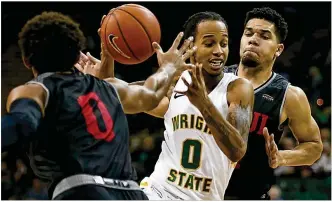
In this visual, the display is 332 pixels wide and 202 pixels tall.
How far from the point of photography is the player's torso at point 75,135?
134 inches

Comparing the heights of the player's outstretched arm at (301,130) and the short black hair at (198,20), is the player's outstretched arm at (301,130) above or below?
below

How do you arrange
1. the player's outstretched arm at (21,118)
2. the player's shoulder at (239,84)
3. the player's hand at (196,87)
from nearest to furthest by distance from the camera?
the player's outstretched arm at (21,118) → the player's hand at (196,87) → the player's shoulder at (239,84)

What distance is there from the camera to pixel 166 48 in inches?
504

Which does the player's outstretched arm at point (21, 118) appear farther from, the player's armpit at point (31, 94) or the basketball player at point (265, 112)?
the basketball player at point (265, 112)

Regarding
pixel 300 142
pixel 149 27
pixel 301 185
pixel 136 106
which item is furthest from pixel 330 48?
pixel 136 106

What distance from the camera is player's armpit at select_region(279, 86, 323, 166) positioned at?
572 centimetres

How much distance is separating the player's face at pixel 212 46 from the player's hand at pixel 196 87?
52cm

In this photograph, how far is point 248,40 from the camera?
18.5ft

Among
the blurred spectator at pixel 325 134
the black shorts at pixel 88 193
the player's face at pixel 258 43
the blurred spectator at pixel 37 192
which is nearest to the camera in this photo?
the black shorts at pixel 88 193

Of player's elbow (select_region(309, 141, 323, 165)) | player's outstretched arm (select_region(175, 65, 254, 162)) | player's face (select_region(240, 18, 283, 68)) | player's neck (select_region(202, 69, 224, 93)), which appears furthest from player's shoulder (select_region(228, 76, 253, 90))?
player's elbow (select_region(309, 141, 323, 165))

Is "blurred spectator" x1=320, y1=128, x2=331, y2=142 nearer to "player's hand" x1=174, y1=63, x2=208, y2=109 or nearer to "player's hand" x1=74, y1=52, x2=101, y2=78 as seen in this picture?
"player's hand" x1=74, y1=52, x2=101, y2=78

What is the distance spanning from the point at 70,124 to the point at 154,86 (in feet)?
2.93

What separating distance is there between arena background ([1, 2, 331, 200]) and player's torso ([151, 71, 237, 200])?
638cm

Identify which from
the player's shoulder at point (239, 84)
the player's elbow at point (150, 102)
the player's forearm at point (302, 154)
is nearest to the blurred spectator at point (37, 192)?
the player's forearm at point (302, 154)
